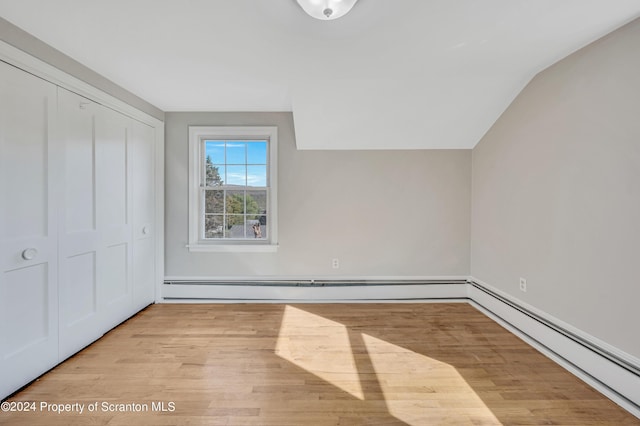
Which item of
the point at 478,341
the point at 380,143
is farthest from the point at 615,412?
the point at 380,143

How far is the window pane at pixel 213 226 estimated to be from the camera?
346cm

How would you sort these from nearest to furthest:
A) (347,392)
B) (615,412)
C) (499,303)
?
(615,412) < (347,392) < (499,303)

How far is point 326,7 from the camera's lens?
4.81 ft

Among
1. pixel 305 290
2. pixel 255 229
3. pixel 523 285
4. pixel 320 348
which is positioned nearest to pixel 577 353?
pixel 523 285

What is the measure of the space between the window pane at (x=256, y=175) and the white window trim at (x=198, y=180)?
0.11 m

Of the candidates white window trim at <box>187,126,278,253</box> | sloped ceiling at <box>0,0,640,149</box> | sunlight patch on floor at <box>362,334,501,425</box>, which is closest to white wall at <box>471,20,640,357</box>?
sloped ceiling at <box>0,0,640,149</box>

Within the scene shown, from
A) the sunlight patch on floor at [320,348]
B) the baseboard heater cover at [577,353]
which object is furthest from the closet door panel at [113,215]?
the baseboard heater cover at [577,353]

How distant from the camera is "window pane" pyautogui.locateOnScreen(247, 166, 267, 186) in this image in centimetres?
343

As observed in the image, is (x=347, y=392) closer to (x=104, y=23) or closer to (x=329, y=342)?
(x=329, y=342)

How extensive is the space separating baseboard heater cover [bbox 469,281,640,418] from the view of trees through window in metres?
2.68

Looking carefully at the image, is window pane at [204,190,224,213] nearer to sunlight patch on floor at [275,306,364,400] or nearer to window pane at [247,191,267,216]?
window pane at [247,191,267,216]

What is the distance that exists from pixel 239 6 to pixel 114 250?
232 cm

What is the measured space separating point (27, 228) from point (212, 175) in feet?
6.02

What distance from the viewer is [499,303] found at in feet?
9.21
